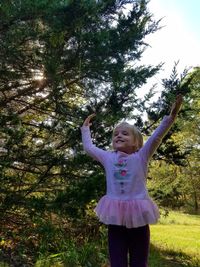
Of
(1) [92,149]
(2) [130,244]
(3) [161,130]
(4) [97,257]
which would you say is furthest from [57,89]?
(2) [130,244]

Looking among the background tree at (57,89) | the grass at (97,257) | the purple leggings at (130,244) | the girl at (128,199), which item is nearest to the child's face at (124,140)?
the girl at (128,199)

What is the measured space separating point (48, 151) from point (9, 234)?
4.68ft

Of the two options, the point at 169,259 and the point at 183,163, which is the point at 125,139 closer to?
the point at 183,163

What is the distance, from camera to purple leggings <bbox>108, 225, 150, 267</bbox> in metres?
3.16

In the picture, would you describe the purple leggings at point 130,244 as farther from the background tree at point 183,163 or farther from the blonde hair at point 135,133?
the background tree at point 183,163

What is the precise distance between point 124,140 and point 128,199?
516mm

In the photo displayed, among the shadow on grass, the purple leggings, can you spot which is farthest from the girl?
the shadow on grass

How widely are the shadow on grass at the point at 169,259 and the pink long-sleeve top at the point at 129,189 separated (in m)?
4.49

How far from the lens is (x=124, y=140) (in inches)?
137

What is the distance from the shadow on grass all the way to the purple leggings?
445cm

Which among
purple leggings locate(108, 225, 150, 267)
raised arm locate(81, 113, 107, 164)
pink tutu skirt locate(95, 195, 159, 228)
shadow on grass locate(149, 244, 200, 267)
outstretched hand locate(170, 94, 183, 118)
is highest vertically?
outstretched hand locate(170, 94, 183, 118)

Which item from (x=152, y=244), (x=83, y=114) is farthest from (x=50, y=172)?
(x=152, y=244)

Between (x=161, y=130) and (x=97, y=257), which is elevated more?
(x=161, y=130)

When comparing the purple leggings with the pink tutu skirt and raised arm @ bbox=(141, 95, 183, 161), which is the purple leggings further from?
raised arm @ bbox=(141, 95, 183, 161)
